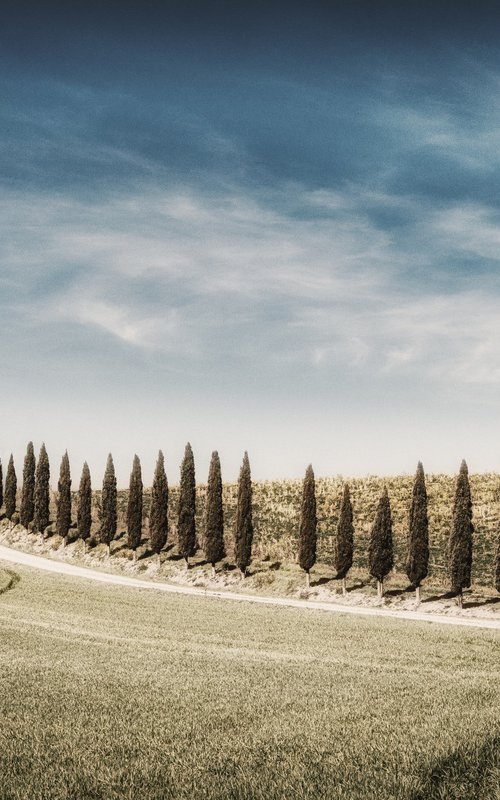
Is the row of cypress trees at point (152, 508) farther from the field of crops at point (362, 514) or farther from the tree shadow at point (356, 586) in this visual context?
the tree shadow at point (356, 586)

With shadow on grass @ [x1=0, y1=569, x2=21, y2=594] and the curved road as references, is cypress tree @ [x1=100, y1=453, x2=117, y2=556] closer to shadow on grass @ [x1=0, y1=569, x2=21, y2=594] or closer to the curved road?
the curved road

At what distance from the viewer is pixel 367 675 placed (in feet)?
54.3

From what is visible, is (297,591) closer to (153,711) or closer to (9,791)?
(153,711)

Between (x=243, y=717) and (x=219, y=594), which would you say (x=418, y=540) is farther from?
(x=243, y=717)

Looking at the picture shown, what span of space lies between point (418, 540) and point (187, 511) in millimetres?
24054

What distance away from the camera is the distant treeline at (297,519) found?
166ft

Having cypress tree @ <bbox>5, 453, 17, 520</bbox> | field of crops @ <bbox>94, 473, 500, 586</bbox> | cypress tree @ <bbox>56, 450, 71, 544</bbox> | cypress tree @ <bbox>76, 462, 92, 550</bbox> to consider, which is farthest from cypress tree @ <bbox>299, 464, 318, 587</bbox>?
cypress tree @ <bbox>5, 453, 17, 520</bbox>

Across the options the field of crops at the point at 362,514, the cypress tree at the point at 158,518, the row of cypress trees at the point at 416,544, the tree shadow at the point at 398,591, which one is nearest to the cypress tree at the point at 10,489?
the field of crops at the point at 362,514

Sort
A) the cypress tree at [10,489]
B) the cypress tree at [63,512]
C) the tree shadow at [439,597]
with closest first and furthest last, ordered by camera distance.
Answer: the tree shadow at [439,597]
the cypress tree at [63,512]
the cypress tree at [10,489]

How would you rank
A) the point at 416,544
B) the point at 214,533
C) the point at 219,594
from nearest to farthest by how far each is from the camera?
the point at 416,544 → the point at 219,594 → the point at 214,533

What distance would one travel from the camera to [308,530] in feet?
187

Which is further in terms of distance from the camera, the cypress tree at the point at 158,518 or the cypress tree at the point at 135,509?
the cypress tree at the point at 135,509

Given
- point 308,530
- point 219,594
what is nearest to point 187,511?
point 219,594

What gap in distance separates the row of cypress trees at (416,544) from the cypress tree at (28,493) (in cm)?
4235
